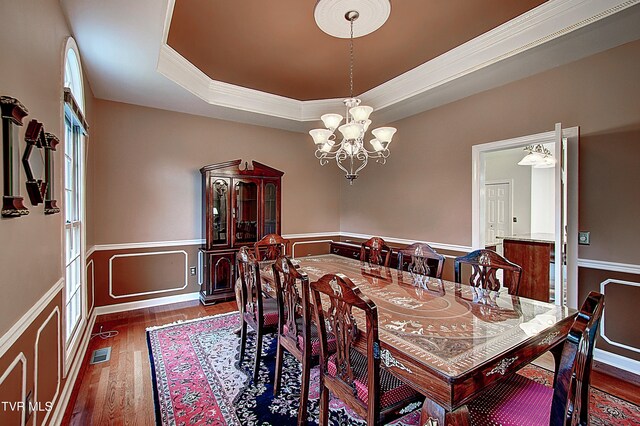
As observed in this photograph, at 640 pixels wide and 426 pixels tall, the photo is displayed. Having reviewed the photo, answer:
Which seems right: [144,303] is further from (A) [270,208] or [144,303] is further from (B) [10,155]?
(B) [10,155]

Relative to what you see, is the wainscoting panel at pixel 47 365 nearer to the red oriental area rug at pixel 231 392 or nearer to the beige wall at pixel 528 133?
the red oriental area rug at pixel 231 392

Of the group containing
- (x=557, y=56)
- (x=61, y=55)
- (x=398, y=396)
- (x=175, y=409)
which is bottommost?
(x=175, y=409)

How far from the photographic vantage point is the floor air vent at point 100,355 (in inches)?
104

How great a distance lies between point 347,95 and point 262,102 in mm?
1239

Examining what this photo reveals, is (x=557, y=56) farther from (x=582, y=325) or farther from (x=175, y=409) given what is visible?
(x=175, y=409)

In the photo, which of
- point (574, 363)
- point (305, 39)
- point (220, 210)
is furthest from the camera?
point (220, 210)

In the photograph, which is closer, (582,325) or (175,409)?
(582,325)

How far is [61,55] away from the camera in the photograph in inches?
80.7

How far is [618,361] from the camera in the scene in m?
2.55

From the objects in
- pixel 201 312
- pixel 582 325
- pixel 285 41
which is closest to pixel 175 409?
pixel 201 312

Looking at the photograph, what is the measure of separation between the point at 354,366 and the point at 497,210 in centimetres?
631

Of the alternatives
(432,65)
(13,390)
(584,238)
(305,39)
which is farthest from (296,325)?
(432,65)

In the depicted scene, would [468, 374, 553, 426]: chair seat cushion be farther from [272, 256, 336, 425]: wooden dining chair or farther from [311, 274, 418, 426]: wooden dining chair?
[272, 256, 336, 425]: wooden dining chair

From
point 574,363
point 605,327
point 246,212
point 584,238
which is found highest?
point 246,212
